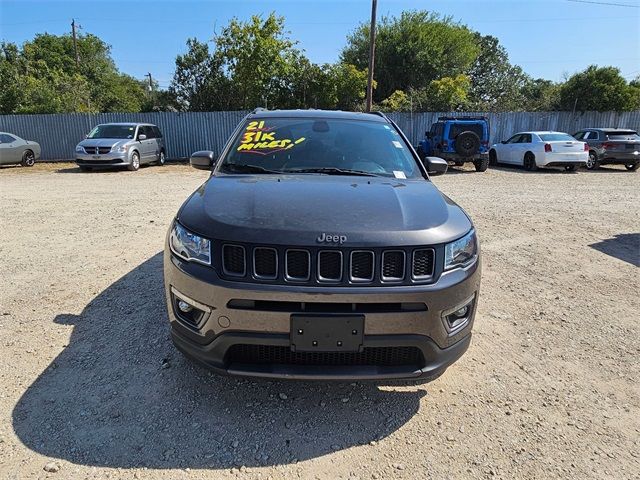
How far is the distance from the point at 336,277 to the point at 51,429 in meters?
1.76

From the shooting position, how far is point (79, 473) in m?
2.14

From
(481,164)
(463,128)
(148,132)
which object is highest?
(463,128)

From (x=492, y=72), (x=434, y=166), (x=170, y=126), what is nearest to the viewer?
(x=434, y=166)

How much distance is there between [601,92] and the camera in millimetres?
22859

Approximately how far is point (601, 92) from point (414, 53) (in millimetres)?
14778

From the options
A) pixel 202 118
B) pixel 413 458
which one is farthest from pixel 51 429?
pixel 202 118

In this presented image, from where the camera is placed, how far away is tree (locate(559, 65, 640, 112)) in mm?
22750

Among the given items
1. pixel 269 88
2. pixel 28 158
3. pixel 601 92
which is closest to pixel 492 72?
pixel 601 92

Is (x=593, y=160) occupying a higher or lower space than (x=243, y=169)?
lower

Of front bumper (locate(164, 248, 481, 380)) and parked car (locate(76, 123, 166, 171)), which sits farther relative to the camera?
parked car (locate(76, 123, 166, 171))

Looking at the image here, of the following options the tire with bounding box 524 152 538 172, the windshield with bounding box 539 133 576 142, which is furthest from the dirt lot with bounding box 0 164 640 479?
the windshield with bounding box 539 133 576 142

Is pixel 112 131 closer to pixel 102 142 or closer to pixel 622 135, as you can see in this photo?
pixel 102 142

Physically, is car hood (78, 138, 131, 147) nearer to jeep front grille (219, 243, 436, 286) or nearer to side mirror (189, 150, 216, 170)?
side mirror (189, 150, 216, 170)

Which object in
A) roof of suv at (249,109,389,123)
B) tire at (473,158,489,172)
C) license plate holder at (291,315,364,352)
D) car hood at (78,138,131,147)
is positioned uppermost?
roof of suv at (249,109,389,123)
